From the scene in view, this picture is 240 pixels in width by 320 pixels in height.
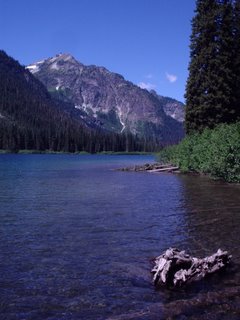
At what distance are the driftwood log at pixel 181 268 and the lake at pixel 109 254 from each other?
227 millimetres

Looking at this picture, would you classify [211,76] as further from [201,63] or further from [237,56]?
[237,56]

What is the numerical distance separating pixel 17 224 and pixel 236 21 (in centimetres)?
4684

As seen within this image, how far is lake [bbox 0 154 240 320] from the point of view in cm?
878

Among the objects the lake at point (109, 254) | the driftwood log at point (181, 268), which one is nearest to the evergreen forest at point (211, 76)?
the lake at point (109, 254)

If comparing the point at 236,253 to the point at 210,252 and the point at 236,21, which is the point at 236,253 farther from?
Answer: the point at 236,21

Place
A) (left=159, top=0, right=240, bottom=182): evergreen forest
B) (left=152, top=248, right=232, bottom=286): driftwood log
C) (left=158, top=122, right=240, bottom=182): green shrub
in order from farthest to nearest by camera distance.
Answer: (left=159, top=0, right=240, bottom=182): evergreen forest
(left=158, top=122, right=240, bottom=182): green shrub
(left=152, top=248, right=232, bottom=286): driftwood log

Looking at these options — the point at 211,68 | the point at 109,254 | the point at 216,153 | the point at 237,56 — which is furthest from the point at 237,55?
the point at 109,254

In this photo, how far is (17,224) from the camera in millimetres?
17875

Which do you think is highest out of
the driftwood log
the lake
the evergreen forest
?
the evergreen forest

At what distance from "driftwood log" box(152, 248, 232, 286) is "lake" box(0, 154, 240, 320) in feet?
0.75

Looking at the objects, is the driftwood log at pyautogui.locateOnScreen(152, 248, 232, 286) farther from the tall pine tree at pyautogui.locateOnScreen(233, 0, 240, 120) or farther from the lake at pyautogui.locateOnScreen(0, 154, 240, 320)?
the tall pine tree at pyautogui.locateOnScreen(233, 0, 240, 120)

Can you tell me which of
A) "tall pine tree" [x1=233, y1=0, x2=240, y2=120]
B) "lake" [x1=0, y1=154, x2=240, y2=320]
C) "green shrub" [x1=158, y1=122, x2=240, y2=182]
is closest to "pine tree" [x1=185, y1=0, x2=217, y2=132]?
"tall pine tree" [x1=233, y1=0, x2=240, y2=120]

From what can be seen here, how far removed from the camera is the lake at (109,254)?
8.78 meters

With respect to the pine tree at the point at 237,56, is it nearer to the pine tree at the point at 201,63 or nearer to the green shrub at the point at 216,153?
the pine tree at the point at 201,63
